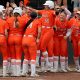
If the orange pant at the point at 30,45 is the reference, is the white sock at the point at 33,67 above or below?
below

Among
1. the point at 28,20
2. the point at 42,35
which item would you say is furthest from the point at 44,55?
the point at 28,20

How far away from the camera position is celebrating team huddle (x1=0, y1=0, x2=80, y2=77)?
48.2 feet

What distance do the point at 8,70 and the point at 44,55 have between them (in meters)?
1.41

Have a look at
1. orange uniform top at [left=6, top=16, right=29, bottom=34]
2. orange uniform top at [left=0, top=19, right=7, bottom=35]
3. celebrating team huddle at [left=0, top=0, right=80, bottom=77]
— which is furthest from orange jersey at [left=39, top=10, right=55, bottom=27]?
orange uniform top at [left=0, top=19, right=7, bottom=35]

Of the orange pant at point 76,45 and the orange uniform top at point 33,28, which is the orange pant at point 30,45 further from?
the orange pant at point 76,45

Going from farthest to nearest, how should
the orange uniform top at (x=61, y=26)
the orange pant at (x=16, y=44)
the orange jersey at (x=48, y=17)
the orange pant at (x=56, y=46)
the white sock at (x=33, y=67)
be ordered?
1. the orange pant at (x=56, y=46)
2. the orange uniform top at (x=61, y=26)
3. the orange jersey at (x=48, y=17)
4. the orange pant at (x=16, y=44)
5. the white sock at (x=33, y=67)

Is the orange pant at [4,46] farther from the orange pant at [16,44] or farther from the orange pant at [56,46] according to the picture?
the orange pant at [56,46]

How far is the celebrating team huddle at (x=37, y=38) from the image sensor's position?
1468cm

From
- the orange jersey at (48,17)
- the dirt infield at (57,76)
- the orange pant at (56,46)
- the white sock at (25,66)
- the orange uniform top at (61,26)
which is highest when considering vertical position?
the orange jersey at (48,17)

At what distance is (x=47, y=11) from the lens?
623 inches

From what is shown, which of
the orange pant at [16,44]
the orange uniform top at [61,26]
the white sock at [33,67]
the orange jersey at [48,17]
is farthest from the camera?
the orange uniform top at [61,26]

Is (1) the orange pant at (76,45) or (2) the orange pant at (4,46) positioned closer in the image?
(2) the orange pant at (4,46)

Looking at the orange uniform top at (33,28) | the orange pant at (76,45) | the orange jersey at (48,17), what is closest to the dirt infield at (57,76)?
the orange pant at (76,45)

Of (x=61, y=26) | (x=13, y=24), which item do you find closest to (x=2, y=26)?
(x=13, y=24)
